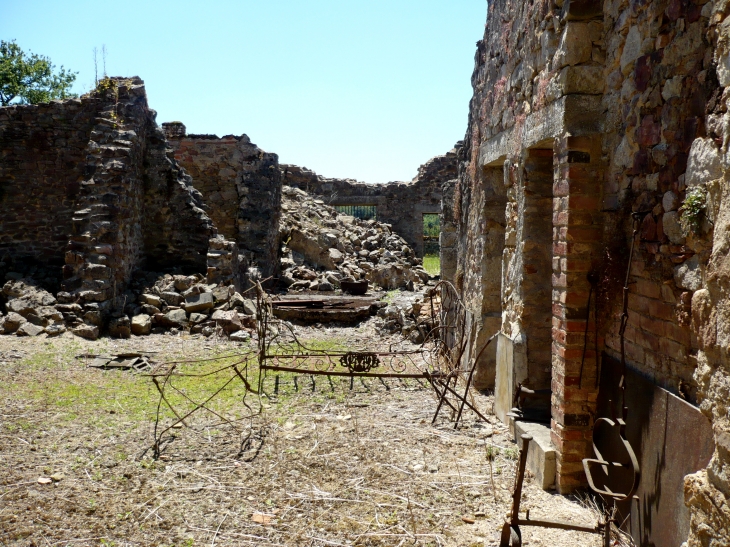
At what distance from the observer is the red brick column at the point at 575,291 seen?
3918 mm

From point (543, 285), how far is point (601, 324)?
1207 mm

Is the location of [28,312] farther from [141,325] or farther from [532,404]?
[532,404]

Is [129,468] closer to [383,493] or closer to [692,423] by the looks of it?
[383,493]

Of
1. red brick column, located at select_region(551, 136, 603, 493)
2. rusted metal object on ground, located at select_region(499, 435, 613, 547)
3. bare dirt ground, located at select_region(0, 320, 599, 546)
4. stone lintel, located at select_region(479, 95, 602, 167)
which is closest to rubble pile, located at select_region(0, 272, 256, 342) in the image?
bare dirt ground, located at select_region(0, 320, 599, 546)

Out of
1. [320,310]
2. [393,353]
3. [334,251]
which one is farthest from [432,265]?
[393,353]

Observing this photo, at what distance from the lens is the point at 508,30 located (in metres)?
5.81

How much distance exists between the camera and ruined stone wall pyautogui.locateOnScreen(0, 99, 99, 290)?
11.7 m

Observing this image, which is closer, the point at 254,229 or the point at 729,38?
the point at 729,38

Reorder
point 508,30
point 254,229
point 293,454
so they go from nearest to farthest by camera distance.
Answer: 1. point 293,454
2. point 508,30
3. point 254,229

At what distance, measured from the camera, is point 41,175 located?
1192cm

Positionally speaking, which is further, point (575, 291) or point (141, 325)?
point (141, 325)

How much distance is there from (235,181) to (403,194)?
28.5ft

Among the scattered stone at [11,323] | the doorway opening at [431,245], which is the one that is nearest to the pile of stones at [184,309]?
the scattered stone at [11,323]

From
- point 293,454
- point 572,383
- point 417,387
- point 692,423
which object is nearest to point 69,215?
point 417,387
